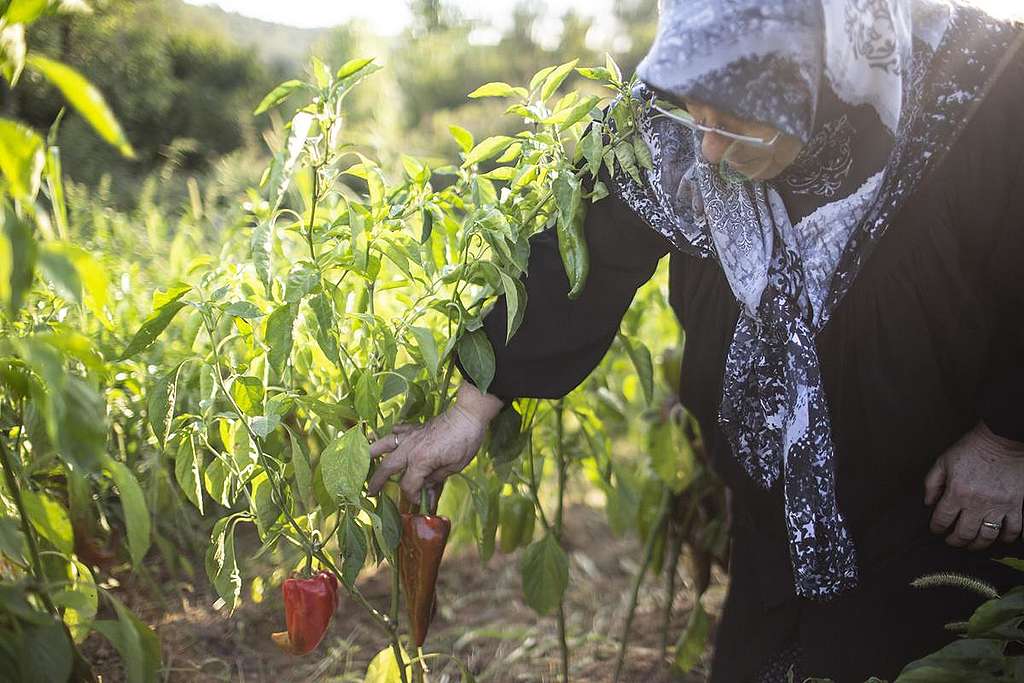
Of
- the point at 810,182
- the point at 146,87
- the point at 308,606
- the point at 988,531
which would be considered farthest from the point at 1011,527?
the point at 146,87

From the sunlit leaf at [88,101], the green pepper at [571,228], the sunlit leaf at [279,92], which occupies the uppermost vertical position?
the sunlit leaf at [279,92]

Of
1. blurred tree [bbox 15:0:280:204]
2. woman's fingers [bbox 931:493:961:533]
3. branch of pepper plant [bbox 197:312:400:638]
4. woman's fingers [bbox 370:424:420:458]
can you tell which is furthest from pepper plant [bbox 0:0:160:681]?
blurred tree [bbox 15:0:280:204]

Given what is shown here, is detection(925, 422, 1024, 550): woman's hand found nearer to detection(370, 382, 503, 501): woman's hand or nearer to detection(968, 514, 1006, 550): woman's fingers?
detection(968, 514, 1006, 550): woman's fingers

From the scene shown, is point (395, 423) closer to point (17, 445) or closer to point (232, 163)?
point (17, 445)

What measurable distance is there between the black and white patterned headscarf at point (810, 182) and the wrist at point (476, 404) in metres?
0.29

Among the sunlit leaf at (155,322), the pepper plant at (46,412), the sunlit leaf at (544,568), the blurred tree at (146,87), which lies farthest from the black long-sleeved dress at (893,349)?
the blurred tree at (146,87)

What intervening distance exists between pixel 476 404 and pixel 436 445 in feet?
0.24

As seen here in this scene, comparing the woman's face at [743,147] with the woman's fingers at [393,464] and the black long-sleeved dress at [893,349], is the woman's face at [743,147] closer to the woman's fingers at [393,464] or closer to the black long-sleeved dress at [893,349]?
the black long-sleeved dress at [893,349]

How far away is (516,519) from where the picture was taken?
135cm

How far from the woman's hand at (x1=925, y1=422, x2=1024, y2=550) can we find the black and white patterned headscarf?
13 centimetres

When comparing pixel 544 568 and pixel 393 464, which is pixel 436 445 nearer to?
pixel 393 464

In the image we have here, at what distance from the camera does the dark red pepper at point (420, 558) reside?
105cm

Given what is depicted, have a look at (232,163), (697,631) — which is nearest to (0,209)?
(697,631)

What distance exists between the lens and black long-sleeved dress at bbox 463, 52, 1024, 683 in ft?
3.44
